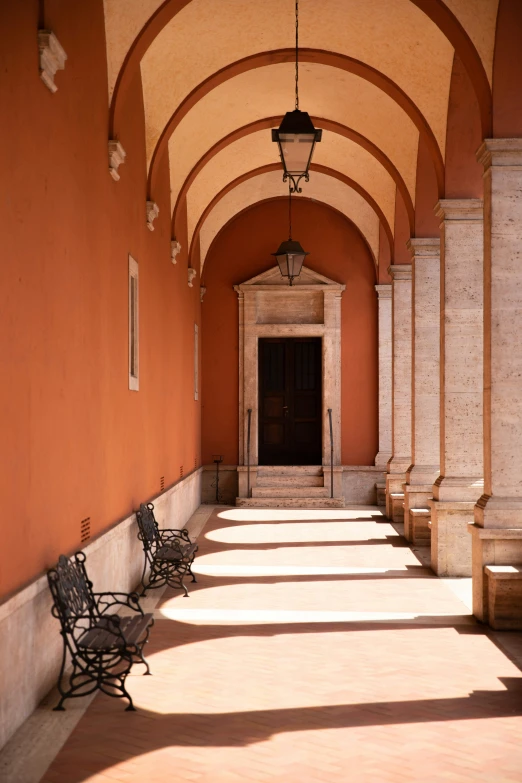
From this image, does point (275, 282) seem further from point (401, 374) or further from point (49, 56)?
point (49, 56)

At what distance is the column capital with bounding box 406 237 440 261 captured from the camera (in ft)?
40.3

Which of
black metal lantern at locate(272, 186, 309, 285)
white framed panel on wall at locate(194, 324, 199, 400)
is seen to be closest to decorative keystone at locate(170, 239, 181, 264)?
black metal lantern at locate(272, 186, 309, 285)

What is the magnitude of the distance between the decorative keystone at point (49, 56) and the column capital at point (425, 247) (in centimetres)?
725

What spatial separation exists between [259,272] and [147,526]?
1058 cm

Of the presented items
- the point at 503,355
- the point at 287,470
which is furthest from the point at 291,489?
the point at 503,355

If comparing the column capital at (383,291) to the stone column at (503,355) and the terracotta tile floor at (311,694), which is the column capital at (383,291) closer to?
the terracotta tile floor at (311,694)

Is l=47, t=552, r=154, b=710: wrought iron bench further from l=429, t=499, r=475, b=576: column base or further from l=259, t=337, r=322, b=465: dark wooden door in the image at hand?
l=259, t=337, r=322, b=465: dark wooden door

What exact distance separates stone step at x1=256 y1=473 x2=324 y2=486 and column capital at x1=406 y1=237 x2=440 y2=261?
23.8ft

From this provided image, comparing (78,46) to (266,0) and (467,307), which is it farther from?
(467,307)

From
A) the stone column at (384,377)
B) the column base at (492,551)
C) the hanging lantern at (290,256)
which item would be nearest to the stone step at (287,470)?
the stone column at (384,377)

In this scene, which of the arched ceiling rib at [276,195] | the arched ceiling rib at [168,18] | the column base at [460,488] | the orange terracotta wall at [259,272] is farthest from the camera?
the orange terracotta wall at [259,272]

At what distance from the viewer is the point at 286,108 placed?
527 inches

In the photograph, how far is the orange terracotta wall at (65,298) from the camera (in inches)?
197

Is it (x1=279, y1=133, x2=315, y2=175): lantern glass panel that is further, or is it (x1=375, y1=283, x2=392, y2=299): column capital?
→ (x1=375, y1=283, x2=392, y2=299): column capital
